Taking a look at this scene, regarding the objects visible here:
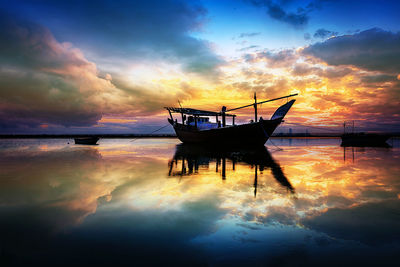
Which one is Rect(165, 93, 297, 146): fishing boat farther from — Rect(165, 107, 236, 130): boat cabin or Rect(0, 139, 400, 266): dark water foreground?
Rect(0, 139, 400, 266): dark water foreground

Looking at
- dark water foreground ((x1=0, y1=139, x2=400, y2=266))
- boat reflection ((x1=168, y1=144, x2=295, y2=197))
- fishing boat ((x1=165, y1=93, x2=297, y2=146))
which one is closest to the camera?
dark water foreground ((x1=0, y1=139, x2=400, y2=266))

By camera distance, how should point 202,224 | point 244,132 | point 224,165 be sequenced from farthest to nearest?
point 244,132 < point 224,165 < point 202,224

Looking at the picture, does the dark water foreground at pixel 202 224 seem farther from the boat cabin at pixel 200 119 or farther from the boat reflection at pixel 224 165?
the boat cabin at pixel 200 119

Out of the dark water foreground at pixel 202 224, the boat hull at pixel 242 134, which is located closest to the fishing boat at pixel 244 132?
the boat hull at pixel 242 134

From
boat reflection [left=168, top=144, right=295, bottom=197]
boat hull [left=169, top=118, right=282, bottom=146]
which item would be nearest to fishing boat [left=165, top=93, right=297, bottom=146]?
boat hull [left=169, top=118, right=282, bottom=146]

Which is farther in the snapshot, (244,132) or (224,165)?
(244,132)

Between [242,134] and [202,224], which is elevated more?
[242,134]

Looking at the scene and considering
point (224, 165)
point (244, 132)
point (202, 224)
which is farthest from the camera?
point (244, 132)

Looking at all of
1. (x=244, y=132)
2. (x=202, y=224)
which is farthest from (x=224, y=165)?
(x=244, y=132)

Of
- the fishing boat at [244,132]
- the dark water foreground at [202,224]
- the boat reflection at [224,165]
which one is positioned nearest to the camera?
the dark water foreground at [202,224]

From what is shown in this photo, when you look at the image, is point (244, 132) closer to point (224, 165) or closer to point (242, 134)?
point (242, 134)

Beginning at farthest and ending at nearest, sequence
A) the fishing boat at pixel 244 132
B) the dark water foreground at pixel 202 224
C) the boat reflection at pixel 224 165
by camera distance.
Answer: the fishing boat at pixel 244 132, the boat reflection at pixel 224 165, the dark water foreground at pixel 202 224

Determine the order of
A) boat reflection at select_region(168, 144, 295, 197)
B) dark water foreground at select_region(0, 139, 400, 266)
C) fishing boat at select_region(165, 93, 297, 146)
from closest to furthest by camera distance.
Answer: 1. dark water foreground at select_region(0, 139, 400, 266)
2. boat reflection at select_region(168, 144, 295, 197)
3. fishing boat at select_region(165, 93, 297, 146)

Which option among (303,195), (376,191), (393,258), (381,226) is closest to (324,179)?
(376,191)
